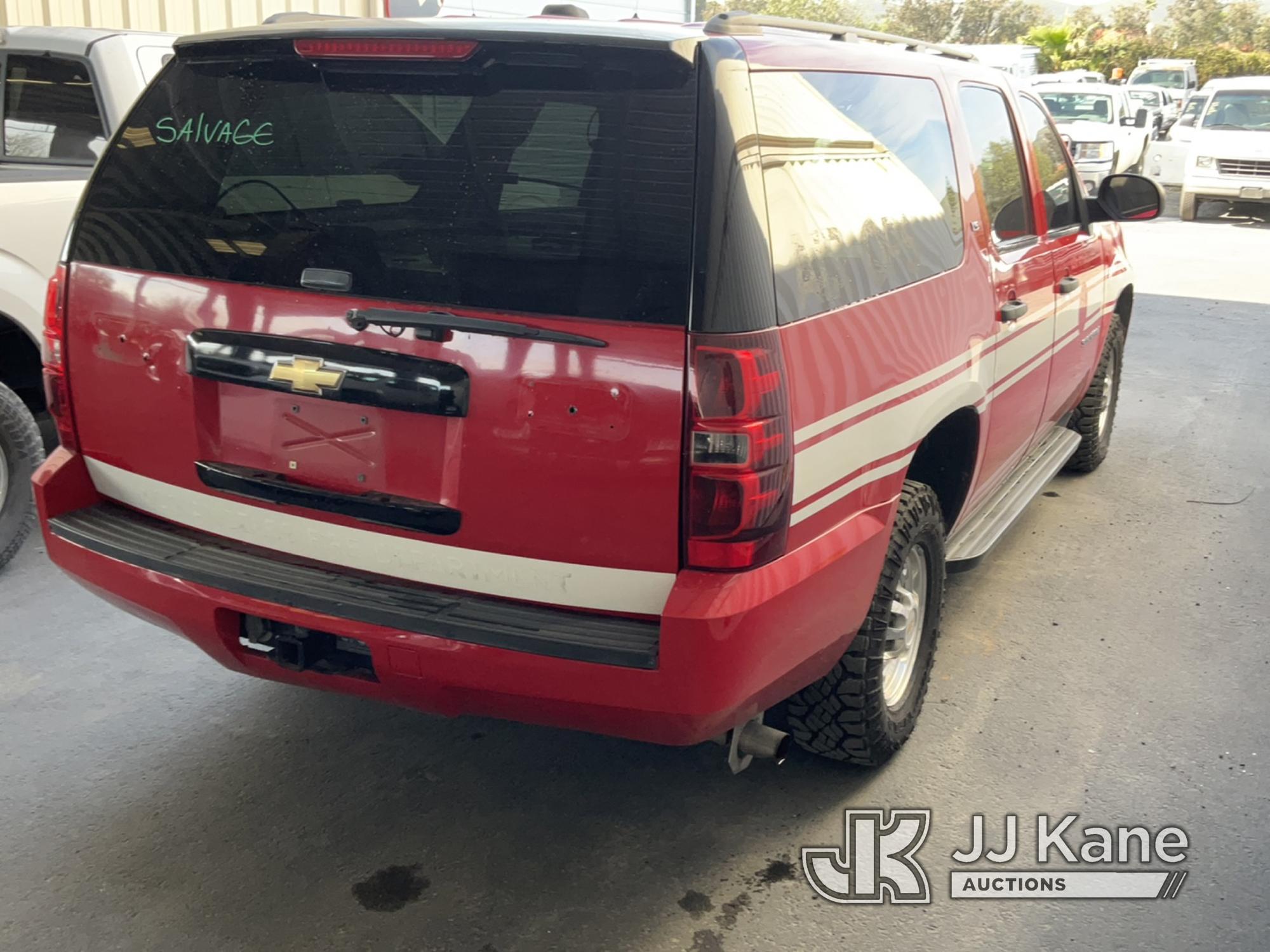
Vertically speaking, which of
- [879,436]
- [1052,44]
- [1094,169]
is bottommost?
[1094,169]

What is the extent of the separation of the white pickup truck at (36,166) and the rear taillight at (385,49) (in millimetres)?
2385

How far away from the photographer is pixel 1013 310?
12.5 feet

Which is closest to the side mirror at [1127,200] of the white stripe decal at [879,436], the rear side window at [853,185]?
the rear side window at [853,185]

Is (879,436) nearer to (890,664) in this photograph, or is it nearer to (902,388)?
(902,388)

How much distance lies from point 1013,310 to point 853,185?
1143mm

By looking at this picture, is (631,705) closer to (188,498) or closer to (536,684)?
(536,684)

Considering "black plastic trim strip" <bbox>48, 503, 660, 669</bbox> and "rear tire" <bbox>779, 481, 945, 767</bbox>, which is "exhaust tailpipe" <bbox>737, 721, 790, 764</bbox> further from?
"black plastic trim strip" <bbox>48, 503, 660, 669</bbox>

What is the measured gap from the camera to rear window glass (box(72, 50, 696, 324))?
7.89ft

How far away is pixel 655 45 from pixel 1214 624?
3244 millimetres

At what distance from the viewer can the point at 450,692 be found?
2594mm

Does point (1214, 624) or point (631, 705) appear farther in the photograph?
point (1214, 624)

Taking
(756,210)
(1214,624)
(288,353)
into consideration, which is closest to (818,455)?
(756,210)

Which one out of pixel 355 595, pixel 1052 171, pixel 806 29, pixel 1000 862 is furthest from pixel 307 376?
pixel 1052 171

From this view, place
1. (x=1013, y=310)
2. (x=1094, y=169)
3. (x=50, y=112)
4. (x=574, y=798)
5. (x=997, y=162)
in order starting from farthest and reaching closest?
(x=1094, y=169)
(x=50, y=112)
(x=997, y=162)
(x=1013, y=310)
(x=574, y=798)
